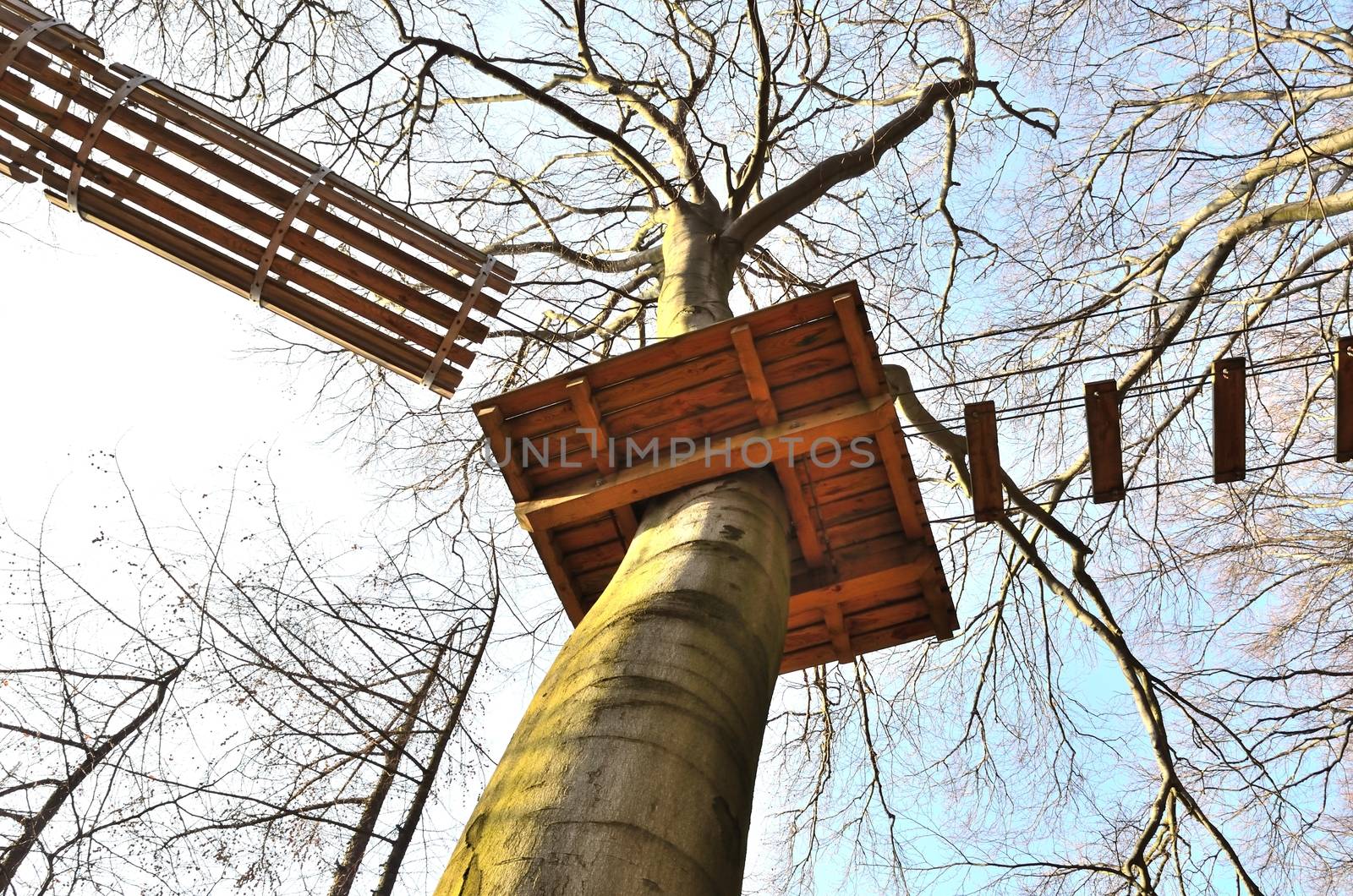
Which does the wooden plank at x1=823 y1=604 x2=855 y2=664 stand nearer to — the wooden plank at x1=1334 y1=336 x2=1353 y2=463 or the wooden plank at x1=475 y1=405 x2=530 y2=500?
the wooden plank at x1=475 y1=405 x2=530 y2=500

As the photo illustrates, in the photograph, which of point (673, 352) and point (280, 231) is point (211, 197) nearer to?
point (280, 231)

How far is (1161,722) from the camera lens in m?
5.14

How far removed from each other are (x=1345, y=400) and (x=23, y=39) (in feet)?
17.9

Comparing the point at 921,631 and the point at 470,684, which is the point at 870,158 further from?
the point at 470,684

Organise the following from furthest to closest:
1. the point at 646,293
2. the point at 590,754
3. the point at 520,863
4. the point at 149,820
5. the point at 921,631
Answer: the point at 646,293 → the point at 921,631 → the point at 149,820 → the point at 590,754 → the point at 520,863

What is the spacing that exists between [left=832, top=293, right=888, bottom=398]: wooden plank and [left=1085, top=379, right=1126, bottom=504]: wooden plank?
0.81 meters

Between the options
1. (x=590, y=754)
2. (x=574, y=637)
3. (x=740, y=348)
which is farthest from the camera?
(x=740, y=348)

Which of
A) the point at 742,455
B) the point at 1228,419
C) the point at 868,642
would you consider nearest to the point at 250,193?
the point at 742,455

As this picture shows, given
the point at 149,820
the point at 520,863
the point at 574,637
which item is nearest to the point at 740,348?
the point at 574,637

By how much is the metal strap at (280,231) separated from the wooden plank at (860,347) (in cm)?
229

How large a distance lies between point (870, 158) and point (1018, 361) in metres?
1.71

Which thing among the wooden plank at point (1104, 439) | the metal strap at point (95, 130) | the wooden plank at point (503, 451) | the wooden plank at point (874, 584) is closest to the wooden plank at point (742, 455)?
the wooden plank at point (503, 451)

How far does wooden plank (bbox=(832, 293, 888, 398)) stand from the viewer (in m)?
3.65

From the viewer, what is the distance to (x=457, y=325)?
4367 mm
